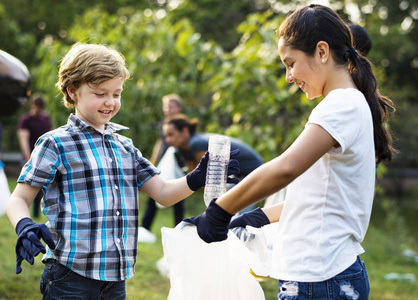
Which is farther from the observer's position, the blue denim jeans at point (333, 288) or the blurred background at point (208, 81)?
the blurred background at point (208, 81)

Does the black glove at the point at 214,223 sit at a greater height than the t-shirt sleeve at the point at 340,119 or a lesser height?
lesser

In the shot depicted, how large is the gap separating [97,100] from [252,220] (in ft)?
2.39

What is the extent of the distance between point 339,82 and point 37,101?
6.37 meters

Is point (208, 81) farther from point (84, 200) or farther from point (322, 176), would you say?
point (322, 176)

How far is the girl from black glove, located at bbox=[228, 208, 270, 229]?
37 centimetres

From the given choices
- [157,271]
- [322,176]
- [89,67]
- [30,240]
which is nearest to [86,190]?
[30,240]

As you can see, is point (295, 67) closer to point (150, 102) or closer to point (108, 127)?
point (108, 127)

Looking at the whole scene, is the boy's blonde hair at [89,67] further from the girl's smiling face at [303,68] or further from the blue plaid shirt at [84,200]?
the girl's smiling face at [303,68]

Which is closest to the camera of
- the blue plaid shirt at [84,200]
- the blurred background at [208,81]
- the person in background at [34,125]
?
the blue plaid shirt at [84,200]

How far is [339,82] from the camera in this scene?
5.16 ft

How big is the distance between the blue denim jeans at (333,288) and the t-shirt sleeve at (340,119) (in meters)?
0.37

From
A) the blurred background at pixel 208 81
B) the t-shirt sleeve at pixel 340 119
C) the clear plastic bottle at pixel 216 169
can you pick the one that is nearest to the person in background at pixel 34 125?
the blurred background at pixel 208 81

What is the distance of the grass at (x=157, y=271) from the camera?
12.6ft

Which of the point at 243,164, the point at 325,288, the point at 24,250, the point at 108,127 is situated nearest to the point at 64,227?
the point at 24,250
